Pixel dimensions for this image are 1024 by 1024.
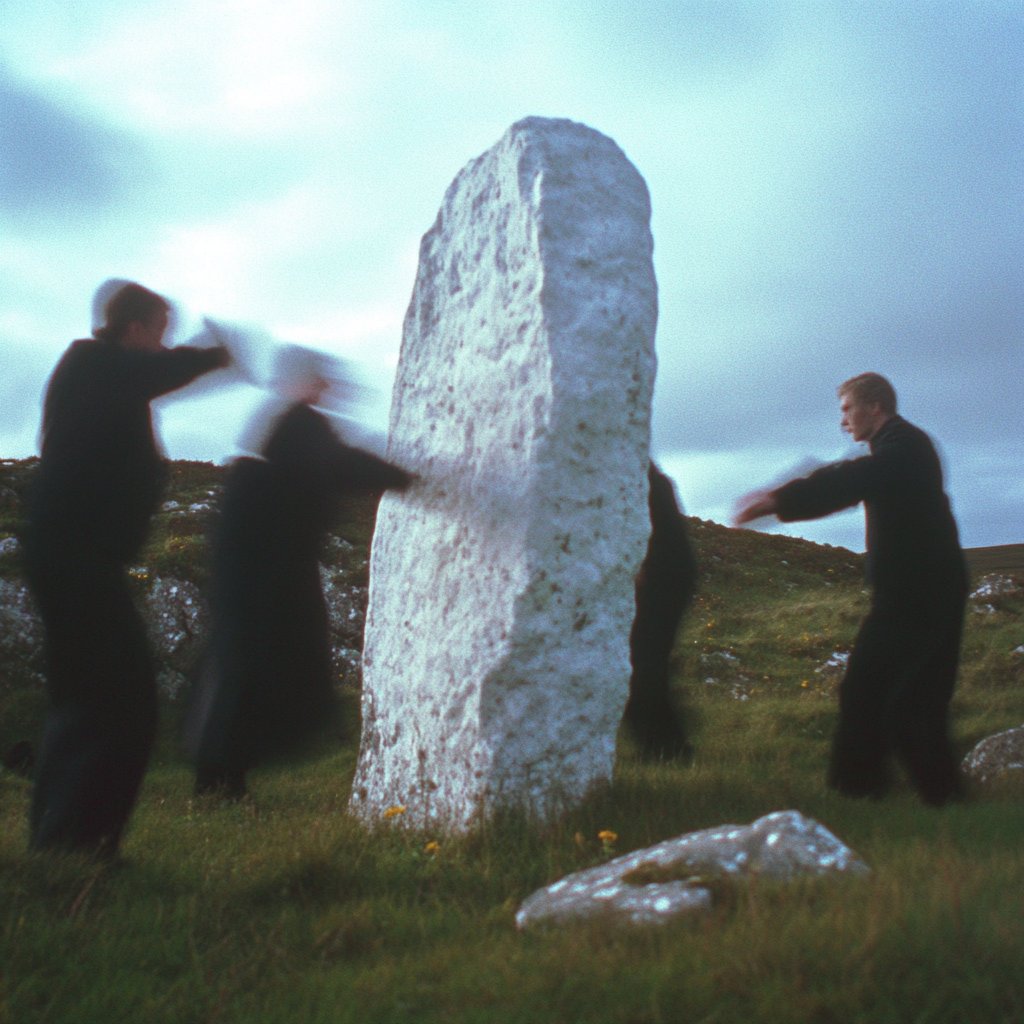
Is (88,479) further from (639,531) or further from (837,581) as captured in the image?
(837,581)

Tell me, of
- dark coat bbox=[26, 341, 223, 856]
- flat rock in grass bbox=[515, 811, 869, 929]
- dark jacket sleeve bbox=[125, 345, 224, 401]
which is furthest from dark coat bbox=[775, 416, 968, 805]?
dark coat bbox=[26, 341, 223, 856]

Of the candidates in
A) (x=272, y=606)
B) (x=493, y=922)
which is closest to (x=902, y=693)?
(x=493, y=922)

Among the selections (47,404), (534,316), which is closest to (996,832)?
(534,316)

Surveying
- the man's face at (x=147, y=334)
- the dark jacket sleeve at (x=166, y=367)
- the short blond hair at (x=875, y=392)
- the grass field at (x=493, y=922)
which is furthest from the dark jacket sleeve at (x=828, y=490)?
the man's face at (x=147, y=334)

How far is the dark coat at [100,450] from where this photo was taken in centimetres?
398

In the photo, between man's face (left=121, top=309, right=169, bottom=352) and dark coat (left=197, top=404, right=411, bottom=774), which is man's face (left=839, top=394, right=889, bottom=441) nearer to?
dark coat (left=197, top=404, right=411, bottom=774)

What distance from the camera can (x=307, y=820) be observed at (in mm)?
4949

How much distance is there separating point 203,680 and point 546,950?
4.14 meters

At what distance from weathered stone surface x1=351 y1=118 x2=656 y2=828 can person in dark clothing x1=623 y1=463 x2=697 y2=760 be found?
6.16 ft

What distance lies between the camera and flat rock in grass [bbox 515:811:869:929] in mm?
2793

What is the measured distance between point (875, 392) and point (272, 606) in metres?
4.14

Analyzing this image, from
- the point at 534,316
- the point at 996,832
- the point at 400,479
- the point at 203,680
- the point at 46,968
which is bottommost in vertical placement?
the point at 46,968

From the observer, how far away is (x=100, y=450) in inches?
Answer: 159

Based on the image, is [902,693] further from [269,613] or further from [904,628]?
[269,613]
